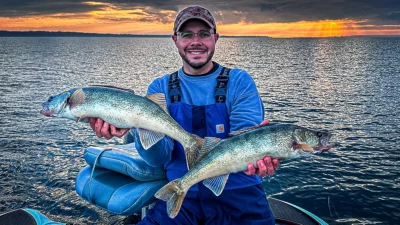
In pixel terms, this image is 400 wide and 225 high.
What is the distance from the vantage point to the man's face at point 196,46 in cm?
605

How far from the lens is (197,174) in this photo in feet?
16.1

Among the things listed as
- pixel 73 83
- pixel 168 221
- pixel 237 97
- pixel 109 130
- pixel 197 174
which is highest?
pixel 237 97

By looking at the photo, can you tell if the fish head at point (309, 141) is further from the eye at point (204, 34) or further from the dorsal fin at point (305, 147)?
the eye at point (204, 34)

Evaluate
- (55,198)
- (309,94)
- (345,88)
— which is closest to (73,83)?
(309,94)

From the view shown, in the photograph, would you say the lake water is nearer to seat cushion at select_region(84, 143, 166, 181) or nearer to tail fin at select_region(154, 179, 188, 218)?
seat cushion at select_region(84, 143, 166, 181)

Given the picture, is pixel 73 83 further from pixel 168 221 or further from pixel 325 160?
pixel 168 221

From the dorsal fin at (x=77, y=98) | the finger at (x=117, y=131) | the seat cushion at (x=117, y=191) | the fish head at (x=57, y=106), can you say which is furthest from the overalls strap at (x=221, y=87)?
the fish head at (x=57, y=106)

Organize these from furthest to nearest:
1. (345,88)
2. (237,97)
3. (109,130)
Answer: (345,88) → (237,97) → (109,130)

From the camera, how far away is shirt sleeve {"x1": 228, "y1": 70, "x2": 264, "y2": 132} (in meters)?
5.58

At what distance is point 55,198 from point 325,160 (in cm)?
1121

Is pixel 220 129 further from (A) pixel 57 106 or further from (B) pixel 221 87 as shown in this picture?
(A) pixel 57 106

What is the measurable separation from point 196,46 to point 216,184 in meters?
2.30

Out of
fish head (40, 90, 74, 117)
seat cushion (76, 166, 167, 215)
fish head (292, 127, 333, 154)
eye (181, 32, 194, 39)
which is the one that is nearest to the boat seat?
seat cushion (76, 166, 167, 215)

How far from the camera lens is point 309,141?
4832mm
